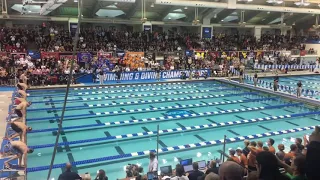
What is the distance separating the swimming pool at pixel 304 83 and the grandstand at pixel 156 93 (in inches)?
2.8

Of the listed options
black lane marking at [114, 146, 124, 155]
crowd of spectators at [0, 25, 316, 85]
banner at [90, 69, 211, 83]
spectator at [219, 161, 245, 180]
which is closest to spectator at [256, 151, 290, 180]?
spectator at [219, 161, 245, 180]

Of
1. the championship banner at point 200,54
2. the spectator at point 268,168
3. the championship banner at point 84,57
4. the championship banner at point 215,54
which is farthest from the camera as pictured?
the championship banner at point 215,54

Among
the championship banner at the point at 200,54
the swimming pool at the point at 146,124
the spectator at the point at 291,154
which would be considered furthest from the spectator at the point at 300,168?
the championship banner at the point at 200,54

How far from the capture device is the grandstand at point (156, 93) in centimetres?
529

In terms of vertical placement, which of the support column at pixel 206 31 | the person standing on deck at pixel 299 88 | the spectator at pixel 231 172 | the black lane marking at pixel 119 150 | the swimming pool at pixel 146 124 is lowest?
the black lane marking at pixel 119 150

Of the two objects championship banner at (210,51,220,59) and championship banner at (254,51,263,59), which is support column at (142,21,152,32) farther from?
championship banner at (254,51,263,59)

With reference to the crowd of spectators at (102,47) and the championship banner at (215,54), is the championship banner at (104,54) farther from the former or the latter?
the championship banner at (215,54)

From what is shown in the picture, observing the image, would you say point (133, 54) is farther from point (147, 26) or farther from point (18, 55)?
point (18, 55)

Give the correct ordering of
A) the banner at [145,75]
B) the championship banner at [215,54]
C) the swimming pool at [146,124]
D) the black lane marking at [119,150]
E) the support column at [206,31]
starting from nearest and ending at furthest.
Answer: the swimming pool at [146,124]
the black lane marking at [119,150]
the banner at [145,75]
the championship banner at [215,54]
the support column at [206,31]

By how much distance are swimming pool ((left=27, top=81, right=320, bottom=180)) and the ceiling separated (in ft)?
28.1

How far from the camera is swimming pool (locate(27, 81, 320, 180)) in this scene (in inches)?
276

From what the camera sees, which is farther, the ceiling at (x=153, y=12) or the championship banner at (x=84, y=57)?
the ceiling at (x=153, y=12)

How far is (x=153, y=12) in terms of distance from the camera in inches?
960

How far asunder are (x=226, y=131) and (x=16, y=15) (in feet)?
57.1
